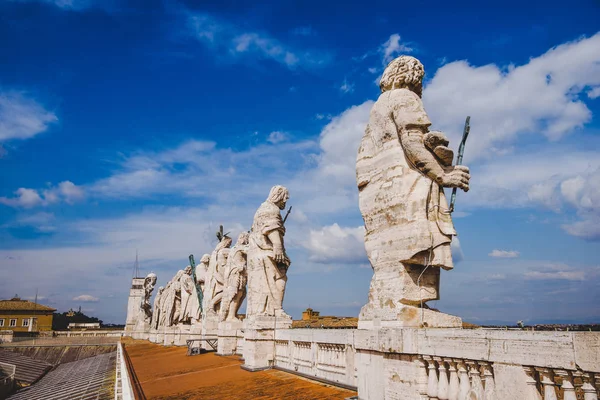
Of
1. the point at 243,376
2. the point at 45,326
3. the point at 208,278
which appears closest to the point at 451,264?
the point at 243,376

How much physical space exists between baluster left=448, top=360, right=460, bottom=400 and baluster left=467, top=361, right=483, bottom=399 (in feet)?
0.63

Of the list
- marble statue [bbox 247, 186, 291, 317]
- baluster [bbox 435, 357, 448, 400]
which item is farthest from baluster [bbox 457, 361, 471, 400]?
marble statue [bbox 247, 186, 291, 317]

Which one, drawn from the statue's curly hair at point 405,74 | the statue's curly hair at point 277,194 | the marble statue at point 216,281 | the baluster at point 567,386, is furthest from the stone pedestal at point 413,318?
the marble statue at point 216,281

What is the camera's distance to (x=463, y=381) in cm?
375

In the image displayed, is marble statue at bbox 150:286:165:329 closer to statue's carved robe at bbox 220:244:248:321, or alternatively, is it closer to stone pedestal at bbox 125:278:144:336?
stone pedestal at bbox 125:278:144:336

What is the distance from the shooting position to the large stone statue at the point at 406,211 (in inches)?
197

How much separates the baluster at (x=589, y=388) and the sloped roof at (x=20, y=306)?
2575 inches

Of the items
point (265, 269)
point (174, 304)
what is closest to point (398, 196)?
point (265, 269)

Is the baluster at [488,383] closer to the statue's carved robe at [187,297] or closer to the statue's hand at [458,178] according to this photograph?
the statue's hand at [458,178]

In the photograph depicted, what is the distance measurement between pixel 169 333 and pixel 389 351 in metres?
21.7

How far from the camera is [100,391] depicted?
34.4 ft

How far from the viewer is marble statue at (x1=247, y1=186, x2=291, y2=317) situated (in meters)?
10.5

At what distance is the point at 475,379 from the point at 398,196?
2324 millimetres

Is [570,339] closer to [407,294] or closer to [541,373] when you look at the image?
[541,373]
